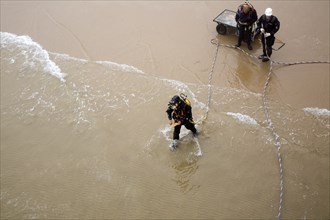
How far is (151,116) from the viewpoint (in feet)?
28.6

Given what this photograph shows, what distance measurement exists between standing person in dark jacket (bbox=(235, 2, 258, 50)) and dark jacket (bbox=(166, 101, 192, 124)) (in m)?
3.86

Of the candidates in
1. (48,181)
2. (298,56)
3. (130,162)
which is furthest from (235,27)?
(48,181)

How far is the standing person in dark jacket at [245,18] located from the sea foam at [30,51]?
5.25 metres

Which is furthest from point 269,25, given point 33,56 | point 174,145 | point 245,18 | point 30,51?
point 30,51

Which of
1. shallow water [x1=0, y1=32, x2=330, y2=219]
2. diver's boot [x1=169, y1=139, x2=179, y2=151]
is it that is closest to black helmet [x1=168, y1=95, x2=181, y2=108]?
diver's boot [x1=169, y1=139, x2=179, y2=151]

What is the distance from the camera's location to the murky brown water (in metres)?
7.15

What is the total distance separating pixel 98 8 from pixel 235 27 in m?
4.98

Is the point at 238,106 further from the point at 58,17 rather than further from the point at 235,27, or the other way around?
the point at 58,17

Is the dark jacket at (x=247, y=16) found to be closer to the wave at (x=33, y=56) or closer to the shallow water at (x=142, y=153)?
the shallow water at (x=142, y=153)

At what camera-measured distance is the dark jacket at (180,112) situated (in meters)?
6.85

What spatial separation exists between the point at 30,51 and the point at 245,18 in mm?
6597

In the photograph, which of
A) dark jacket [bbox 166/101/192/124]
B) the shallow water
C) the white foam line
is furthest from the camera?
the white foam line

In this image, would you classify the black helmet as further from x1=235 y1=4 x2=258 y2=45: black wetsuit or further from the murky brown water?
x1=235 y1=4 x2=258 y2=45: black wetsuit

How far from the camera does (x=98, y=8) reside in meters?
12.3
